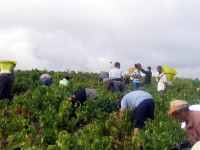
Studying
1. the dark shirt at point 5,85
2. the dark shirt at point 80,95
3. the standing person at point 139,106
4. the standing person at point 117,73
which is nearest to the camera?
the standing person at point 139,106

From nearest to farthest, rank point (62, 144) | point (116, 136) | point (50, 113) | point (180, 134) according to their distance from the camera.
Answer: point (62, 144) < point (180, 134) < point (116, 136) < point (50, 113)

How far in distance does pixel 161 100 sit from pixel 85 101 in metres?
2.37

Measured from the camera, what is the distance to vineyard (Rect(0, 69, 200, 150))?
7.43m

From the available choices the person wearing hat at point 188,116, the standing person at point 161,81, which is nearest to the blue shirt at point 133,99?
the person wearing hat at point 188,116

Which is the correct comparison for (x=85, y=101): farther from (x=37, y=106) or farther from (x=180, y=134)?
(x=180, y=134)

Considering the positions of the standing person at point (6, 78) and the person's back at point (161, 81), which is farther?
the person's back at point (161, 81)

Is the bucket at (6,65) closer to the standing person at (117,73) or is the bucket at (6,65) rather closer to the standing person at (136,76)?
the standing person at (117,73)

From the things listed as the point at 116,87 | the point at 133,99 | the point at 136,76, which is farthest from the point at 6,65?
the point at 133,99

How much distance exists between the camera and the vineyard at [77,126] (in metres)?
7.43

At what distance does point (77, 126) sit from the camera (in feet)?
35.3

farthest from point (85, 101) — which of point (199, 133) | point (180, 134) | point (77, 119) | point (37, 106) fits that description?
point (199, 133)

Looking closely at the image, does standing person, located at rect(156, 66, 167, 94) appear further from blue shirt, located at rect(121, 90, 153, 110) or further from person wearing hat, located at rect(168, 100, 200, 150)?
person wearing hat, located at rect(168, 100, 200, 150)

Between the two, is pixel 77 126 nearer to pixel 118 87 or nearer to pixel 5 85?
pixel 118 87

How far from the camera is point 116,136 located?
8.80 meters
